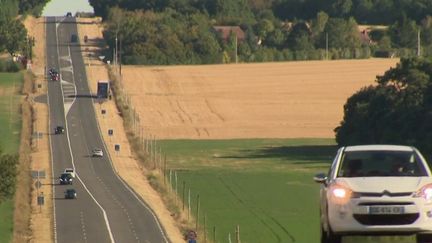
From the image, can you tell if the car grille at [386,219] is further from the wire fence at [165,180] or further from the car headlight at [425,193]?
the wire fence at [165,180]

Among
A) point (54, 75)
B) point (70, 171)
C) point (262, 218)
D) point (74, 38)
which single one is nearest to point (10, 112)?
point (54, 75)

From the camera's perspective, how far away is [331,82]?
156 meters

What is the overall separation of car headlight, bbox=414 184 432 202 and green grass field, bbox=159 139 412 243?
132 ft

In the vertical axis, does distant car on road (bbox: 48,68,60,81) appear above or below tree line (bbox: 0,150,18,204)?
below

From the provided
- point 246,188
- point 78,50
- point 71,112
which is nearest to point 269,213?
point 246,188

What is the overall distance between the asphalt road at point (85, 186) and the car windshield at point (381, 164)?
40.8 meters

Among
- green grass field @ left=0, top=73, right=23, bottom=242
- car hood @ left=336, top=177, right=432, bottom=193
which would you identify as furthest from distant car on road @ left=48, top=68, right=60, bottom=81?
car hood @ left=336, top=177, right=432, bottom=193

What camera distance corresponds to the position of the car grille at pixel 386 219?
23.5 m

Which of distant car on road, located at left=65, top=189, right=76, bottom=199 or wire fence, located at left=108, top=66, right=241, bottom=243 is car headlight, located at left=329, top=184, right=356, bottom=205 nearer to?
wire fence, located at left=108, top=66, right=241, bottom=243

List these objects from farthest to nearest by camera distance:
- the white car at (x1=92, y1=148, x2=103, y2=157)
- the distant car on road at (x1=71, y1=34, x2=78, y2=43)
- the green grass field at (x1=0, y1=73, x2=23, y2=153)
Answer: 1. the distant car on road at (x1=71, y1=34, x2=78, y2=43)
2. the green grass field at (x1=0, y1=73, x2=23, y2=153)
3. the white car at (x1=92, y1=148, x2=103, y2=157)

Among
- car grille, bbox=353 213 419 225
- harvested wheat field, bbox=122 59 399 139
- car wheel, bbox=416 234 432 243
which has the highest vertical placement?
car grille, bbox=353 213 419 225

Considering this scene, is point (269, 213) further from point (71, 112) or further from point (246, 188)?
point (71, 112)

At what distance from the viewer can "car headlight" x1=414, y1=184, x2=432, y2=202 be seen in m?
23.3

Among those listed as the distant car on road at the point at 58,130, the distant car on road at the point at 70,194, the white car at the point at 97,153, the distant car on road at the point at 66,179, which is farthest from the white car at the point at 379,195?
the distant car on road at the point at 58,130
